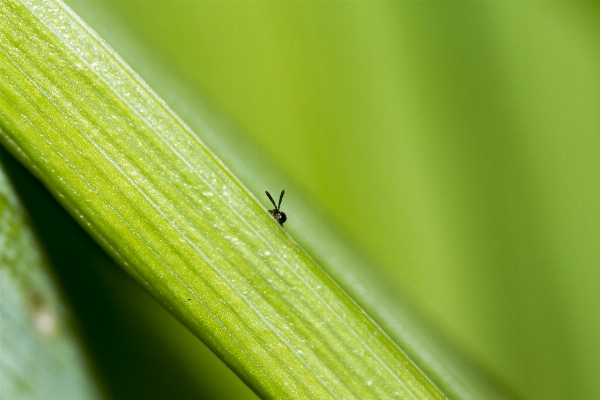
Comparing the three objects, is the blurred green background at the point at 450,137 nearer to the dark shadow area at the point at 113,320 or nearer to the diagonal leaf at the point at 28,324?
the dark shadow area at the point at 113,320

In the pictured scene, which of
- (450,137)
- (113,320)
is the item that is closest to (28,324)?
(113,320)

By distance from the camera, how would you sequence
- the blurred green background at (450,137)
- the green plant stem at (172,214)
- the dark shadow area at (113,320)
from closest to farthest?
the green plant stem at (172,214) < the dark shadow area at (113,320) < the blurred green background at (450,137)

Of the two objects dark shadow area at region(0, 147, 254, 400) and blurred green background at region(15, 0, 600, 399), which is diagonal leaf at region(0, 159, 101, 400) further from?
blurred green background at region(15, 0, 600, 399)

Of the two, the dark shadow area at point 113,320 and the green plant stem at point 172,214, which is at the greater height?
the green plant stem at point 172,214

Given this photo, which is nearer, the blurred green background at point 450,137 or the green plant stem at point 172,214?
the green plant stem at point 172,214

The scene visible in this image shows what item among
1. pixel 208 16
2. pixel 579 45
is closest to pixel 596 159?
pixel 579 45

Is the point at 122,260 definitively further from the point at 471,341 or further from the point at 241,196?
the point at 471,341

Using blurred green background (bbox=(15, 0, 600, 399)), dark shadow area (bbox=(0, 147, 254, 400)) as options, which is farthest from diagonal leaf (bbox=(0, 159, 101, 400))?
blurred green background (bbox=(15, 0, 600, 399))

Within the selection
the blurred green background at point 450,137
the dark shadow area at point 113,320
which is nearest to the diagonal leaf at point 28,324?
the dark shadow area at point 113,320
